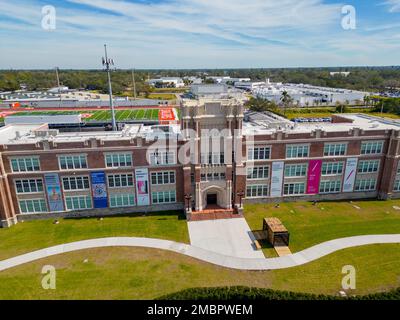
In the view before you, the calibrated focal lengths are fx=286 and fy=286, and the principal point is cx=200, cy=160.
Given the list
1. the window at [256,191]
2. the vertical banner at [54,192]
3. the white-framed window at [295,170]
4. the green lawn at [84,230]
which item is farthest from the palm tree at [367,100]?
the vertical banner at [54,192]

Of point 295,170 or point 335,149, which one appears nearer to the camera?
point 335,149

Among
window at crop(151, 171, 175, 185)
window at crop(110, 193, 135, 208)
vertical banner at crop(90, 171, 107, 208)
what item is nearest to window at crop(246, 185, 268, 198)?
window at crop(151, 171, 175, 185)

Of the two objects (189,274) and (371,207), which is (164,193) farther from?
(371,207)

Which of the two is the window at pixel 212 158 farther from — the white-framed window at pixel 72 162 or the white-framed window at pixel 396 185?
the white-framed window at pixel 396 185

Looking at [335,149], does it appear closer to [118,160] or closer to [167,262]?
[167,262]

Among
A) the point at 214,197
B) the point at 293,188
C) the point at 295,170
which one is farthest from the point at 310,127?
the point at 214,197

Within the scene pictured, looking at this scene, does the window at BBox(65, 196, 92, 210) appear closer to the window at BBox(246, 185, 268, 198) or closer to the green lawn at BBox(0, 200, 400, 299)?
the green lawn at BBox(0, 200, 400, 299)
